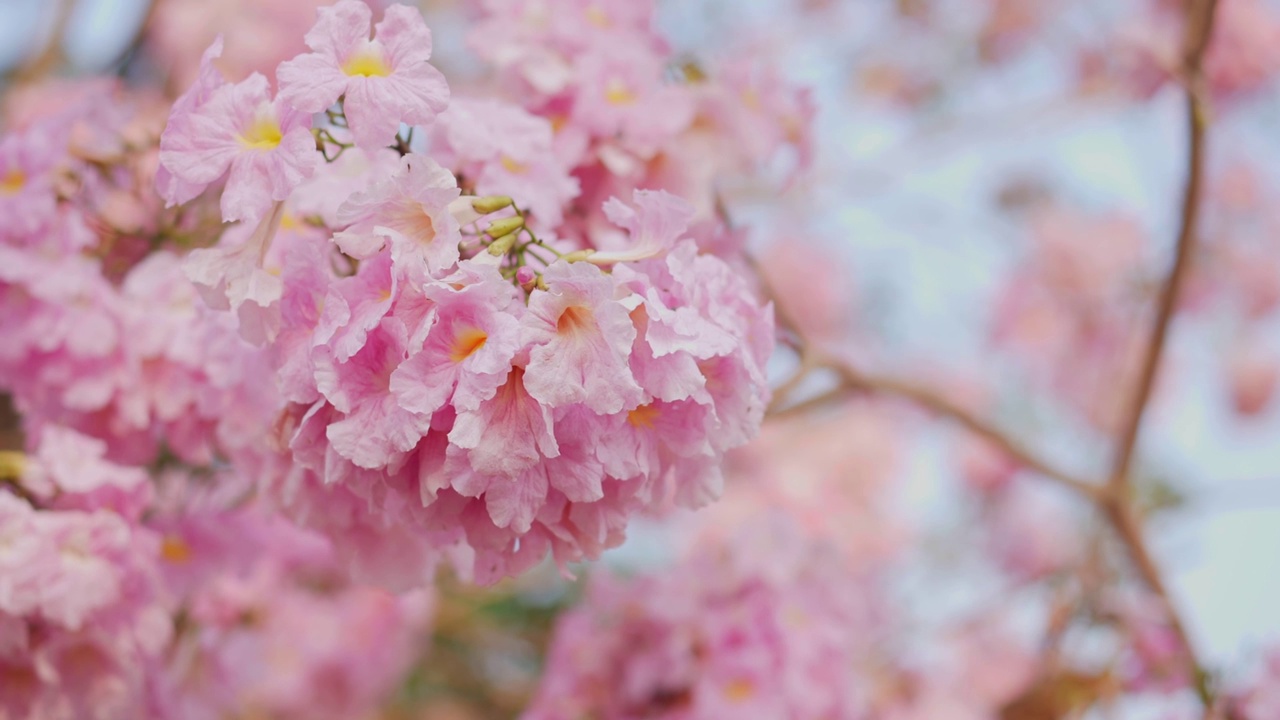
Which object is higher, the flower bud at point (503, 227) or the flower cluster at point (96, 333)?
the flower bud at point (503, 227)

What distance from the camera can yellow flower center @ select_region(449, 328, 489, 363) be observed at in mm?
754

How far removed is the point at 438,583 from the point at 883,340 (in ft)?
7.92

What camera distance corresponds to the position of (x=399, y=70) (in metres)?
0.84

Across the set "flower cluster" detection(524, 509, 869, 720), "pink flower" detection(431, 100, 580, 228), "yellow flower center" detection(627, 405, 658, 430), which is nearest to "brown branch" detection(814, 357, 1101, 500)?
"flower cluster" detection(524, 509, 869, 720)

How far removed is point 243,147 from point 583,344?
337mm

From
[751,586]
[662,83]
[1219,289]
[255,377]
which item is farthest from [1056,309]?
[255,377]

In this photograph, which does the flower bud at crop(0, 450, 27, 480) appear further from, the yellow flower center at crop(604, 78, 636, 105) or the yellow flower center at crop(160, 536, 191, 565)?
the yellow flower center at crop(604, 78, 636, 105)

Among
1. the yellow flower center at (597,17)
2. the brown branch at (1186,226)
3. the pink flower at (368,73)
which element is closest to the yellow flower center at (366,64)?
the pink flower at (368,73)

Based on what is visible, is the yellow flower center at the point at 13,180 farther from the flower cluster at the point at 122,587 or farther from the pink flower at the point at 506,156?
the pink flower at the point at 506,156

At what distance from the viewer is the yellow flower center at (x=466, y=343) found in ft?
2.47

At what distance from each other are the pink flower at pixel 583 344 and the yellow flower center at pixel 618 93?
1.60 feet

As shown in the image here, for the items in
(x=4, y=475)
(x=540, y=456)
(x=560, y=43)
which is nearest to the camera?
(x=540, y=456)

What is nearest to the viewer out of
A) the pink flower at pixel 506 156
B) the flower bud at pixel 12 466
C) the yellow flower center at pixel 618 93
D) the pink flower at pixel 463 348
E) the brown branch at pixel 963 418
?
the pink flower at pixel 463 348

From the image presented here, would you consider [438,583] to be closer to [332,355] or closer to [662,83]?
[662,83]
